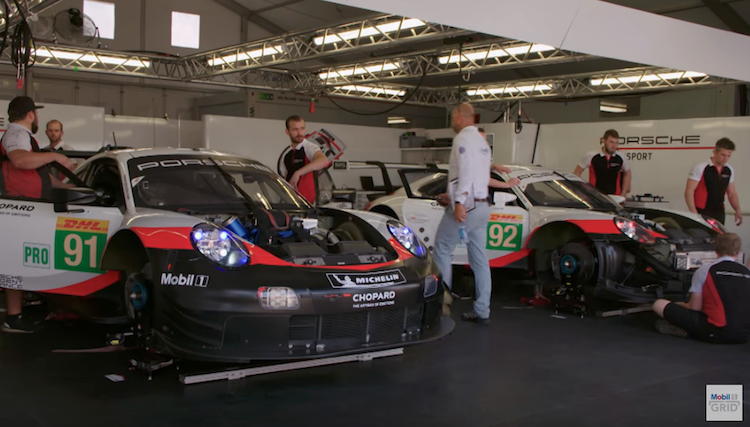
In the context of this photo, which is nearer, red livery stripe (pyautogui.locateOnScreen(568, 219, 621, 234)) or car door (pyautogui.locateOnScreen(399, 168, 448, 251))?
red livery stripe (pyautogui.locateOnScreen(568, 219, 621, 234))

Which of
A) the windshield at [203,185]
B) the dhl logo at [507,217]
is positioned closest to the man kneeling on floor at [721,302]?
the dhl logo at [507,217]

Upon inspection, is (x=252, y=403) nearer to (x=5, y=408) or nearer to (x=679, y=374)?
(x=5, y=408)

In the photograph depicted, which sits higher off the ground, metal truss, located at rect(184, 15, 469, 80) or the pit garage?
metal truss, located at rect(184, 15, 469, 80)

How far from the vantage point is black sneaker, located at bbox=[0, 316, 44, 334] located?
4940 mm

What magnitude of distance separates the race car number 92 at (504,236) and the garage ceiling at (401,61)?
169 inches

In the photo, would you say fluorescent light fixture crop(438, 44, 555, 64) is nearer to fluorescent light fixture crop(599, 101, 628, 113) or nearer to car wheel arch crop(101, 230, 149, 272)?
fluorescent light fixture crop(599, 101, 628, 113)

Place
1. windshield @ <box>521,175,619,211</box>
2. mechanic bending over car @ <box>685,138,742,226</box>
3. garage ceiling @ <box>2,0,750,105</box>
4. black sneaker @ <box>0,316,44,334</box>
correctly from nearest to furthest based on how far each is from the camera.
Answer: black sneaker @ <box>0,316,44,334</box>
windshield @ <box>521,175,619,211</box>
mechanic bending over car @ <box>685,138,742,226</box>
garage ceiling @ <box>2,0,750,105</box>

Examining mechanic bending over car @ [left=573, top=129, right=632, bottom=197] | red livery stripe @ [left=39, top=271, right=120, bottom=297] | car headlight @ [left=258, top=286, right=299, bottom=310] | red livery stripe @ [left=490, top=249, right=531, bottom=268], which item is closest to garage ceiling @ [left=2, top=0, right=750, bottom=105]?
mechanic bending over car @ [left=573, top=129, right=632, bottom=197]

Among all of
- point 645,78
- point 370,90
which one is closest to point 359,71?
point 370,90

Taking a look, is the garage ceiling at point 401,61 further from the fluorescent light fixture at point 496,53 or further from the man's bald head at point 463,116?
the man's bald head at point 463,116

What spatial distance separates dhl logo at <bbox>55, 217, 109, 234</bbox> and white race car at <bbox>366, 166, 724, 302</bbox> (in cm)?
318

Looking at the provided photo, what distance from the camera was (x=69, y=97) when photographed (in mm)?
17406

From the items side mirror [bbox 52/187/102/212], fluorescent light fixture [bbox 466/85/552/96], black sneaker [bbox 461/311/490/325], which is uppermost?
fluorescent light fixture [bbox 466/85/552/96]

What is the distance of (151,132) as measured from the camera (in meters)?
14.0
